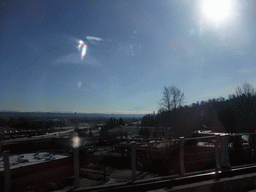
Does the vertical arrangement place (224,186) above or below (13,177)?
above

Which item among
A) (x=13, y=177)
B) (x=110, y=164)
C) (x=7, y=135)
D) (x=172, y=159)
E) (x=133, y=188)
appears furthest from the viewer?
(x=7, y=135)

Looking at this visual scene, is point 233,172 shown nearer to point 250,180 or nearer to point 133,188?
point 250,180

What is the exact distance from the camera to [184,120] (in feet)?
135

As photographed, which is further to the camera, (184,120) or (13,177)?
(184,120)

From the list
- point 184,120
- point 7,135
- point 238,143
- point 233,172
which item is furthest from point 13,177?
point 7,135

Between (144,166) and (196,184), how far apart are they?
13.5 metres

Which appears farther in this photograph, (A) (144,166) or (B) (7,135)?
(B) (7,135)

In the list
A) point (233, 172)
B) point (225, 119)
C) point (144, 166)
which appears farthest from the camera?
point (225, 119)

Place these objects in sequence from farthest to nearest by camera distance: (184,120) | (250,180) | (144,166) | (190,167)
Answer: (184,120) < (144,166) < (190,167) < (250,180)

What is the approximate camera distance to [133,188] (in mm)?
4273

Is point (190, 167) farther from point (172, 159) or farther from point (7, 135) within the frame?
point (7, 135)

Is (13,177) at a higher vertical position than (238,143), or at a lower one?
lower

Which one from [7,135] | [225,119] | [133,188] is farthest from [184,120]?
[7,135]

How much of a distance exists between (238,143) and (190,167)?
9.81ft
